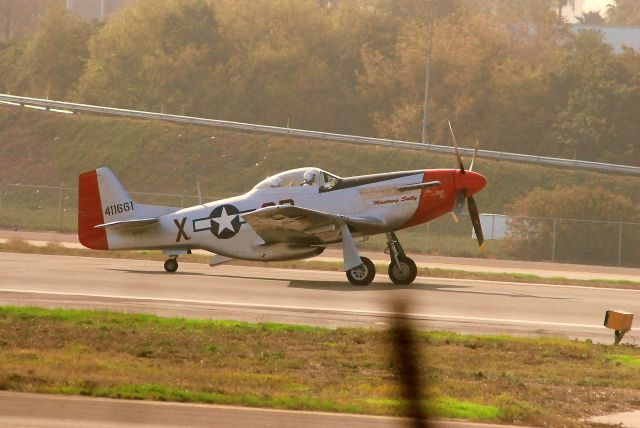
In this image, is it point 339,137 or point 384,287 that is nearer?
point 384,287

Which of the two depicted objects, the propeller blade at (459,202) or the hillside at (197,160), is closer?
the propeller blade at (459,202)

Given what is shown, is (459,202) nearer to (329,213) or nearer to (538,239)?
(329,213)

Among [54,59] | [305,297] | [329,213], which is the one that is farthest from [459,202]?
[54,59]

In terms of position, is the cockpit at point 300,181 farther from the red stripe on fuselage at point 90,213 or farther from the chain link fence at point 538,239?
the chain link fence at point 538,239

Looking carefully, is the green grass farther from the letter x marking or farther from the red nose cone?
the letter x marking

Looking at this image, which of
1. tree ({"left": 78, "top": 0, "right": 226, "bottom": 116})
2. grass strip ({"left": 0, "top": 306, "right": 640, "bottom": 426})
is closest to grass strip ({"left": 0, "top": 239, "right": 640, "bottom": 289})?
grass strip ({"left": 0, "top": 306, "right": 640, "bottom": 426})

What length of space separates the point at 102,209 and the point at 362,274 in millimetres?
6421

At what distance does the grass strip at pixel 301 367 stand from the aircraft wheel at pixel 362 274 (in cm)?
842

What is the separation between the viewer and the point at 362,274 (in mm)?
27422

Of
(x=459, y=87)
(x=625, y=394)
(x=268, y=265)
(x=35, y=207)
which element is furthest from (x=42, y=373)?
(x=459, y=87)

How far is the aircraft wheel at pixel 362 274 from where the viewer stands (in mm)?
27391

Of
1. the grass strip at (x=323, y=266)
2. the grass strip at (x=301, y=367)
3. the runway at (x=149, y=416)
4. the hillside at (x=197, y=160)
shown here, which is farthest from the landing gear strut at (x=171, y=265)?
the hillside at (x=197, y=160)

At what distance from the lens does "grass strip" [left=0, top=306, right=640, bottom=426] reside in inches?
516

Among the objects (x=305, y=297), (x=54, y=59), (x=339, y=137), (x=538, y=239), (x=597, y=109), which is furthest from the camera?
(x=54, y=59)
